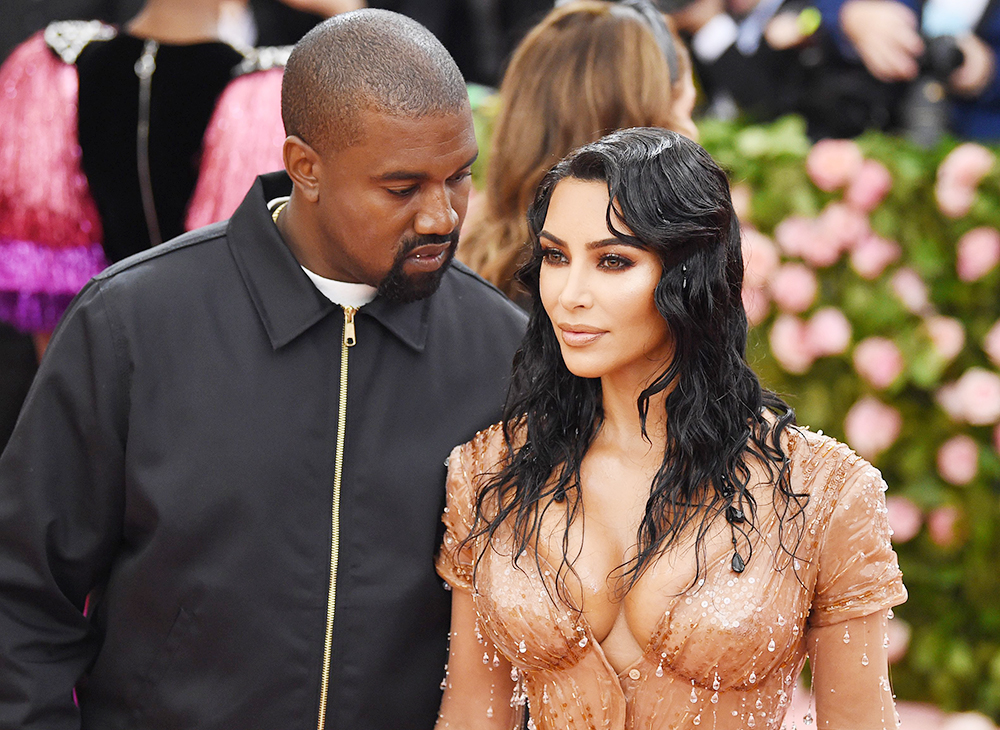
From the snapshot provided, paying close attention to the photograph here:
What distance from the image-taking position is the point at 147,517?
1853 mm

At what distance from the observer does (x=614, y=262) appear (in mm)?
1738

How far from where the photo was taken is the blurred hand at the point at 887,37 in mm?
3578

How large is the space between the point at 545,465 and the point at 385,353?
0.34 metres

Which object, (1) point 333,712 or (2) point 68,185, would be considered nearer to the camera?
(1) point 333,712

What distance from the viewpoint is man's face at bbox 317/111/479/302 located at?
1830 mm

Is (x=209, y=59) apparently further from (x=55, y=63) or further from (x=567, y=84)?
(x=567, y=84)

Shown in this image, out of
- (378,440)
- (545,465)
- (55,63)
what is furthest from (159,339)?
(55,63)

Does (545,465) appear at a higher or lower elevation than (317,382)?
lower

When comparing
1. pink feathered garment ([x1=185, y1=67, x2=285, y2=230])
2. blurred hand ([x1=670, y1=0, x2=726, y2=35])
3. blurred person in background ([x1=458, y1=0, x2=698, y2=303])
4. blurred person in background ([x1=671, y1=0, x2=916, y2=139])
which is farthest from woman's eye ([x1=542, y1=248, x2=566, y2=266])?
blurred hand ([x1=670, y1=0, x2=726, y2=35])

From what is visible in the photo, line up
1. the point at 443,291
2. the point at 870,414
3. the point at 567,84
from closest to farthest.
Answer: the point at 443,291 < the point at 567,84 < the point at 870,414

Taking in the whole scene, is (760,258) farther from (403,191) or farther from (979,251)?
(403,191)

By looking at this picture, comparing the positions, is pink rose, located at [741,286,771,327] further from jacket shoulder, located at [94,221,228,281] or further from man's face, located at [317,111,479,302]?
jacket shoulder, located at [94,221,228,281]

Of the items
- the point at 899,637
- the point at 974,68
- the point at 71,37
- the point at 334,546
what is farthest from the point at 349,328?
the point at 974,68

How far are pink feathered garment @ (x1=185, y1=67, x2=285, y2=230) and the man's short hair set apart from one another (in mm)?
1035
